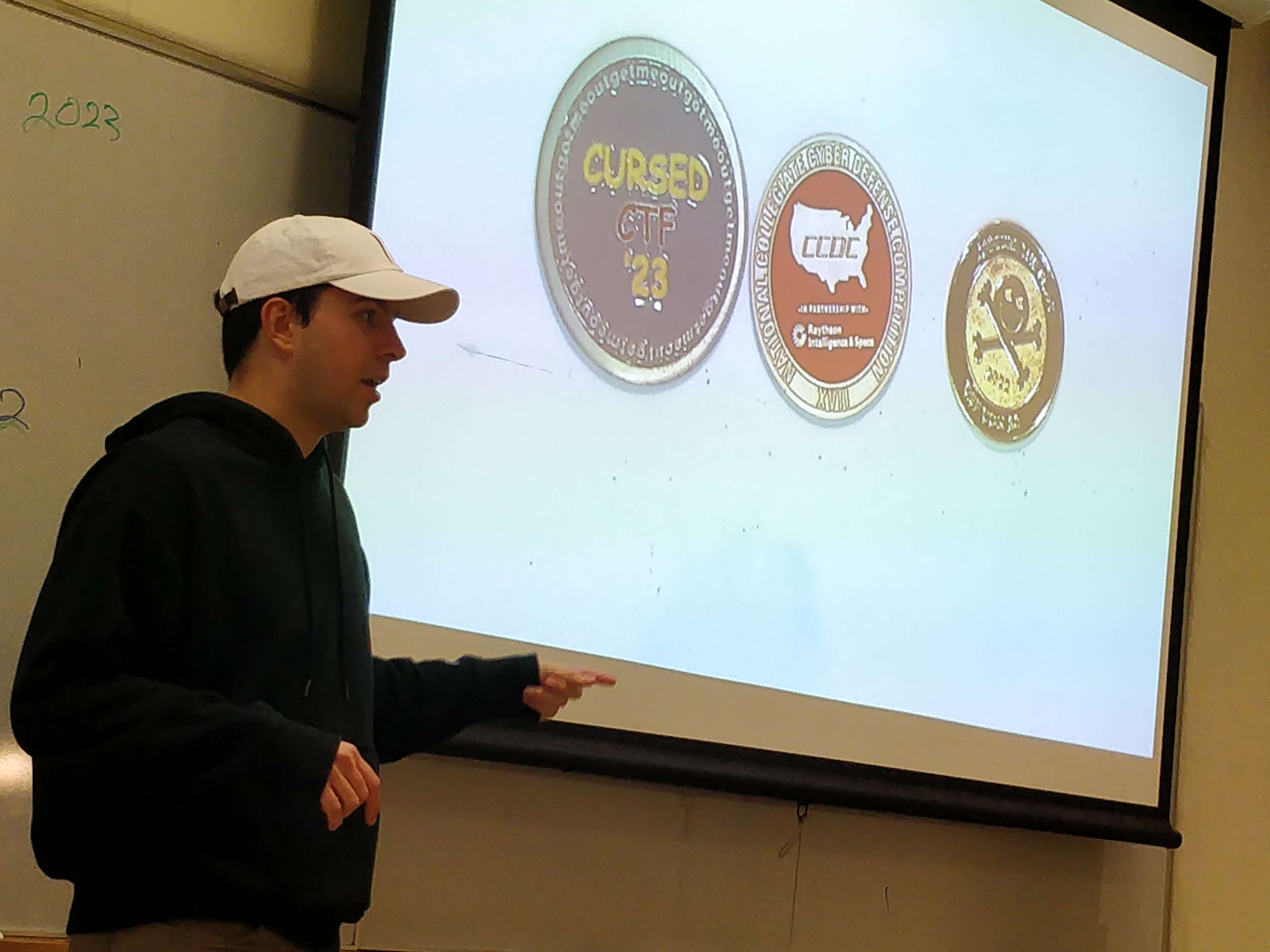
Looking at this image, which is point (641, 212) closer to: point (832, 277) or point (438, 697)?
point (832, 277)

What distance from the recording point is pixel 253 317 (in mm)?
1377

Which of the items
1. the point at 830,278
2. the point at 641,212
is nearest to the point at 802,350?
the point at 830,278

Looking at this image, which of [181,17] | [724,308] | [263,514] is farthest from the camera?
[724,308]

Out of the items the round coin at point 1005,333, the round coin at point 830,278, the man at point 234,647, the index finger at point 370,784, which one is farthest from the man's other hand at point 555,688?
the round coin at point 1005,333

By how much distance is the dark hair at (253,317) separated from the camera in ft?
4.50

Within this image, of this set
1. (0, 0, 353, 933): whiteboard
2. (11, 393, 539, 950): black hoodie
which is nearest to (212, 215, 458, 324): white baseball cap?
(11, 393, 539, 950): black hoodie

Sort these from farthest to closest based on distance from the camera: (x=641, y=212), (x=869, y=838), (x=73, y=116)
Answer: (x=869, y=838)
(x=641, y=212)
(x=73, y=116)

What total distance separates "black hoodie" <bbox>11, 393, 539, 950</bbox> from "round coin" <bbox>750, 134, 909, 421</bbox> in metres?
1.35

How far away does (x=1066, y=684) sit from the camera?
9.83 feet

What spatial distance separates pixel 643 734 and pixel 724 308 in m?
0.69

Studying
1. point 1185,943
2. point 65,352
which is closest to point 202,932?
point 65,352

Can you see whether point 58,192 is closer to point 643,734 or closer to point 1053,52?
point 643,734

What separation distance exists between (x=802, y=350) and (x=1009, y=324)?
1.88 ft

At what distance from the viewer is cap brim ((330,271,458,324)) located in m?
1.37
